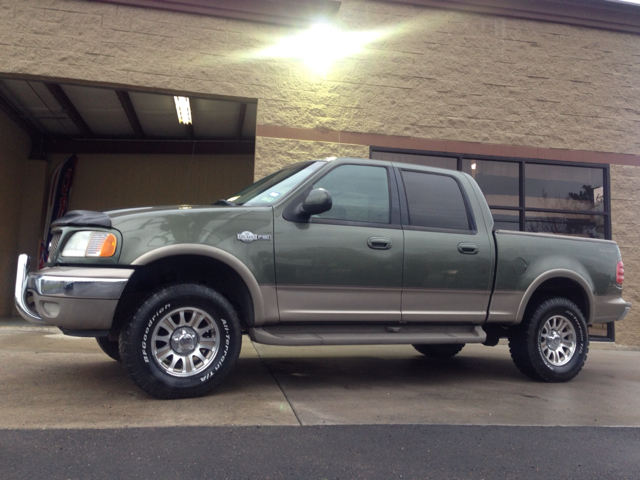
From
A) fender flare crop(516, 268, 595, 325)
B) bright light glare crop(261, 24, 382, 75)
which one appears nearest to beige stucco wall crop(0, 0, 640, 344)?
bright light glare crop(261, 24, 382, 75)

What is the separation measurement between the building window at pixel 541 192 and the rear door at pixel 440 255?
374 centimetres

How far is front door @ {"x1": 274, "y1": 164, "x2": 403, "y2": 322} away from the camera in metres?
4.56

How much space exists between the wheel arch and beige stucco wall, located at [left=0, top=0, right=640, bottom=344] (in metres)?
4.06

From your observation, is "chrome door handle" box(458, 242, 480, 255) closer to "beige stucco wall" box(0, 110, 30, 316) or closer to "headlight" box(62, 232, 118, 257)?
"headlight" box(62, 232, 118, 257)

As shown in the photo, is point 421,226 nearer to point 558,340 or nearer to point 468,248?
point 468,248

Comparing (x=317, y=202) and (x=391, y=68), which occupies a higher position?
(x=391, y=68)

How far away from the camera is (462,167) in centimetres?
922

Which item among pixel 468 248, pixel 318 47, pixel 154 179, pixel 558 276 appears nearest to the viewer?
pixel 468 248

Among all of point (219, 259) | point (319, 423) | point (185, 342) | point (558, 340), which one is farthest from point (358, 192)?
point (558, 340)

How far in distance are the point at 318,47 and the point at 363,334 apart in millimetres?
5621

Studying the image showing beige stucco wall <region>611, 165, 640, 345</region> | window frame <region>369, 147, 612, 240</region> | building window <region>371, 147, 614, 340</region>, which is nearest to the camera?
window frame <region>369, 147, 612, 240</region>

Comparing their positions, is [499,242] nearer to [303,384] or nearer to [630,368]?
[303,384]

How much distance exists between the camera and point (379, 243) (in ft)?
16.0

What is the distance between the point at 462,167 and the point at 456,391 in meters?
5.00
